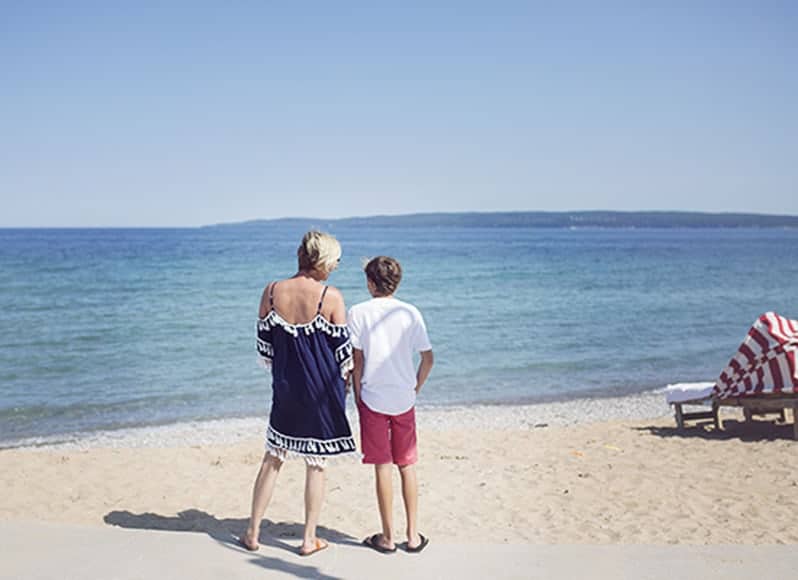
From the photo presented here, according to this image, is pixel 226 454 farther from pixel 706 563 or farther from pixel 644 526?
pixel 706 563

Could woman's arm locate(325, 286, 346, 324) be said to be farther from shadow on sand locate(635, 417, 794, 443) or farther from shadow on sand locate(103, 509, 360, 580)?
shadow on sand locate(635, 417, 794, 443)

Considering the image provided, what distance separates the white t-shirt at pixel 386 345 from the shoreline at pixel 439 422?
5482 mm

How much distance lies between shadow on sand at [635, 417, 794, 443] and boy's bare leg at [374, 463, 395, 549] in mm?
5533

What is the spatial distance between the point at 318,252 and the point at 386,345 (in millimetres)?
672

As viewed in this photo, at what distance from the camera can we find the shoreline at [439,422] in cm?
963

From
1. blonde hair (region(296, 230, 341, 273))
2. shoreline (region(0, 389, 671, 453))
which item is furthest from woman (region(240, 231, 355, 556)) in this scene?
shoreline (region(0, 389, 671, 453))

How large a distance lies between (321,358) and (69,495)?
3802 millimetres

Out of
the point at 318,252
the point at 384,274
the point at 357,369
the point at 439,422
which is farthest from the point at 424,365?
the point at 439,422

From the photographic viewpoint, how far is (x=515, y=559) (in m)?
4.29

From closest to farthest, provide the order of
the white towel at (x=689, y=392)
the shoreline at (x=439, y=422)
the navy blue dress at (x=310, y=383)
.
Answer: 1. the navy blue dress at (x=310, y=383)
2. the white towel at (x=689, y=392)
3. the shoreline at (x=439, y=422)

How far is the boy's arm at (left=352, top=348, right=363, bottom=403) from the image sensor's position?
4.37 m

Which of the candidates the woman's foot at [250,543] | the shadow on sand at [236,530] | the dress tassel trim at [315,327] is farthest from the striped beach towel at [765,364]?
the woman's foot at [250,543]

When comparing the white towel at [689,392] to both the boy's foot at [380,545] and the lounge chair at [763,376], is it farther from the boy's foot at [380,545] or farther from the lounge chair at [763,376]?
the boy's foot at [380,545]

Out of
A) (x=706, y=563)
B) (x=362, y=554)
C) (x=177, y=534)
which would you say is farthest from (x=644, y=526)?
(x=177, y=534)
